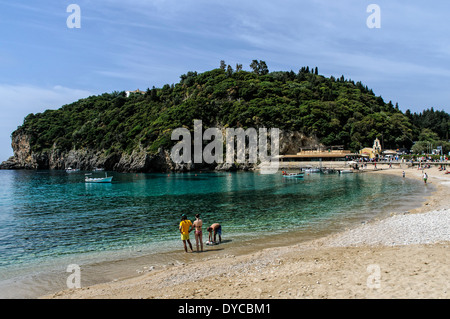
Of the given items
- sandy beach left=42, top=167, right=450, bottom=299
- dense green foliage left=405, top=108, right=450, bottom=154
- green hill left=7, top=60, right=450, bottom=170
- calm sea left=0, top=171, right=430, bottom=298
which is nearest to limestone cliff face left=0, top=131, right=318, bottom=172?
green hill left=7, top=60, right=450, bottom=170

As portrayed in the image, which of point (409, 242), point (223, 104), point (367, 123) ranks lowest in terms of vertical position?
point (409, 242)

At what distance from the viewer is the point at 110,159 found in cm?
10700

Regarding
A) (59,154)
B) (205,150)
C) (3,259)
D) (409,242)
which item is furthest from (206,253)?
(59,154)

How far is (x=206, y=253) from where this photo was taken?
1400cm

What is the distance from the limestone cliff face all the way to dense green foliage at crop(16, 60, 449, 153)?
9.00ft

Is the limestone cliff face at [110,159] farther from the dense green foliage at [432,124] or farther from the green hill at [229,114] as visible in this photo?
the dense green foliage at [432,124]

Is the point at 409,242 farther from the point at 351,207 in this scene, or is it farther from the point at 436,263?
the point at 351,207

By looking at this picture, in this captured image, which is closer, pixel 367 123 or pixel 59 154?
pixel 367 123

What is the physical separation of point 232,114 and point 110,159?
47.1m

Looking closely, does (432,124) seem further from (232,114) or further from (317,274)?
(317,274)
